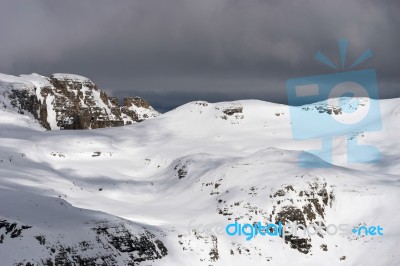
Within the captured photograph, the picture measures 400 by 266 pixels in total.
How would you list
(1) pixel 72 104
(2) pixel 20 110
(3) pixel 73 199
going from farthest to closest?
(1) pixel 72 104 → (2) pixel 20 110 → (3) pixel 73 199

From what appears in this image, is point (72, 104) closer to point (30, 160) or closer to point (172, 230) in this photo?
point (30, 160)

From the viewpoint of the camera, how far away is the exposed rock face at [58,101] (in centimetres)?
16838

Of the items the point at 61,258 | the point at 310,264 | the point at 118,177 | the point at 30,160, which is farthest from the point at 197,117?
the point at 61,258

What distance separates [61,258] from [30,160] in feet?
156

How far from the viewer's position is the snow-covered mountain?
172ft

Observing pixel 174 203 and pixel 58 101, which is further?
pixel 58 101

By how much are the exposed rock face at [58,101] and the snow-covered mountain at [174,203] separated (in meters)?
50.1

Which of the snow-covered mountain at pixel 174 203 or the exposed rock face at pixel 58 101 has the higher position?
the exposed rock face at pixel 58 101

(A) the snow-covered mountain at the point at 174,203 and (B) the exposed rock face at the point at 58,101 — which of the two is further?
(B) the exposed rock face at the point at 58,101

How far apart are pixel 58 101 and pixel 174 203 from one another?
12072cm

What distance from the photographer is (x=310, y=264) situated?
64438mm

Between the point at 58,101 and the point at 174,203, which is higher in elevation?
the point at 58,101

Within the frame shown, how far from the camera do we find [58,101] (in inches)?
7298

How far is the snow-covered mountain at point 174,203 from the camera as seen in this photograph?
5231cm
